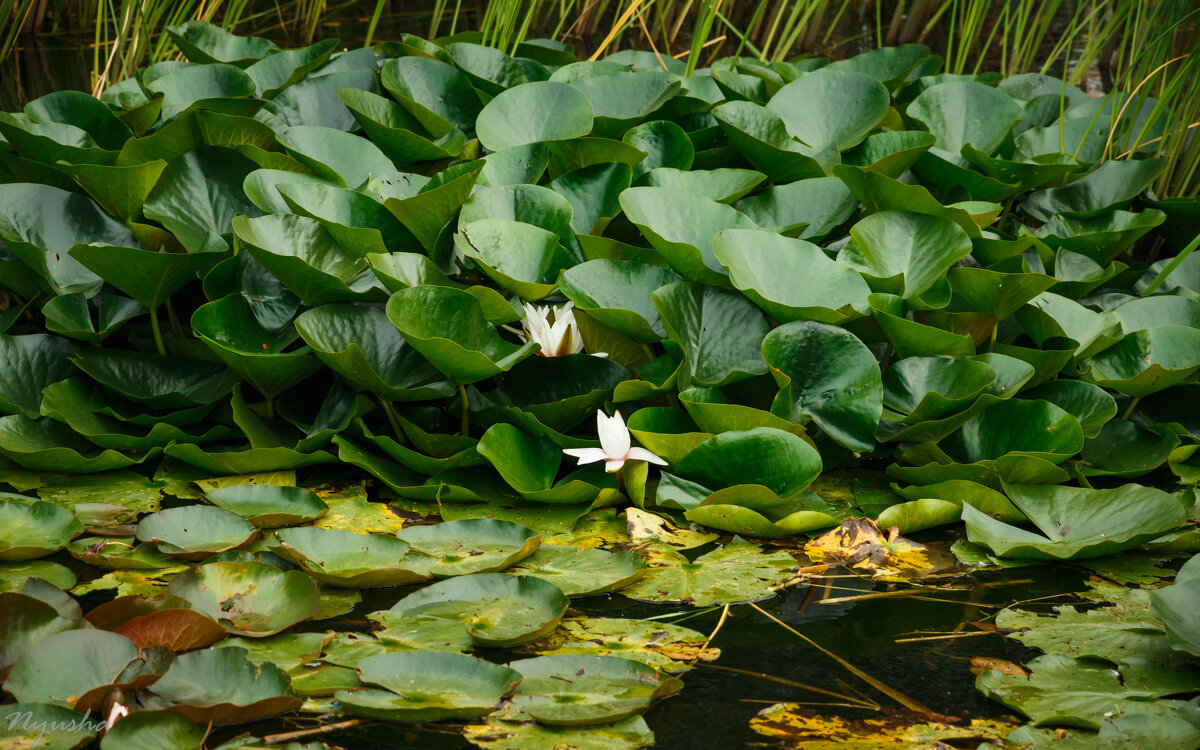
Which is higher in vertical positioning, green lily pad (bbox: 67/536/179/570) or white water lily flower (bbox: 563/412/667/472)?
white water lily flower (bbox: 563/412/667/472)

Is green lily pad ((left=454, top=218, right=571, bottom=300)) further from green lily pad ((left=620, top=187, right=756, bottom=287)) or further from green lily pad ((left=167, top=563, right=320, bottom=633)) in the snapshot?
green lily pad ((left=167, top=563, right=320, bottom=633))

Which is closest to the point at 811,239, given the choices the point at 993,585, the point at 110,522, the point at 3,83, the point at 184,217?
the point at 993,585

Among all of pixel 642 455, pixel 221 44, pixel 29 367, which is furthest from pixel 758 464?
pixel 221 44

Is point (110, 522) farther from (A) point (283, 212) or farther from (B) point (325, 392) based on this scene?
(A) point (283, 212)

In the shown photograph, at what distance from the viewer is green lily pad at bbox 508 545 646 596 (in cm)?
125

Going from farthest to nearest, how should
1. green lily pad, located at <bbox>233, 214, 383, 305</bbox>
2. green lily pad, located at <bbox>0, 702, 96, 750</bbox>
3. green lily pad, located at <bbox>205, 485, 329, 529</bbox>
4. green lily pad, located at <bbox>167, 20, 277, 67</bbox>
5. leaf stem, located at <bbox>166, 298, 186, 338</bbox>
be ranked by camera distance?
green lily pad, located at <bbox>167, 20, 277, 67</bbox>
leaf stem, located at <bbox>166, 298, 186, 338</bbox>
green lily pad, located at <bbox>233, 214, 383, 305</bbox>
green lily pad, located at <bbox>205, 485, 329, 529</bbox>
green lily pad, located at <bbox>0, 702, 96, 750</bbox>

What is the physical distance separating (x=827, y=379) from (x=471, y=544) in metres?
0.59

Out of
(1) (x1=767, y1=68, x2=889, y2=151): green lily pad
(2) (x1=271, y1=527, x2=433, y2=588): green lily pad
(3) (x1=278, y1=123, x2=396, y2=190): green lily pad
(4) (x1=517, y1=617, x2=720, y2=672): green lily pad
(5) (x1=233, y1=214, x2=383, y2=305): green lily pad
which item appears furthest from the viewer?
(1) (x1=767, y1=68, x2=889, y2=151): green lily pad

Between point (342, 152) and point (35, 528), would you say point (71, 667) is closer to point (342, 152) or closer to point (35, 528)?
point (35, 528)

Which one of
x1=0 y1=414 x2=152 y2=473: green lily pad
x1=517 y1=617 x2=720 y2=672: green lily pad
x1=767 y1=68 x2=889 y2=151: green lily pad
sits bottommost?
x1=0 y1=414 x2=152 y2=473: green lily pad

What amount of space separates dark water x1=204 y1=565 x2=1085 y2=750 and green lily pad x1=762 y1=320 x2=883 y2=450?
0.26 metres

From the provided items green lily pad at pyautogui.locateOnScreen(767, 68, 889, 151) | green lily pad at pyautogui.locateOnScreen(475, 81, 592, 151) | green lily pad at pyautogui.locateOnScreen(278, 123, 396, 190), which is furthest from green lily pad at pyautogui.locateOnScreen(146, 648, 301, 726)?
green lily pad at pyautogui.locateOnScreen(767, 68, 889, 151)

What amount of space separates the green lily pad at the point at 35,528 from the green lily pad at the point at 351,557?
A: 278 mm

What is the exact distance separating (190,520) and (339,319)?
15.0 inches
